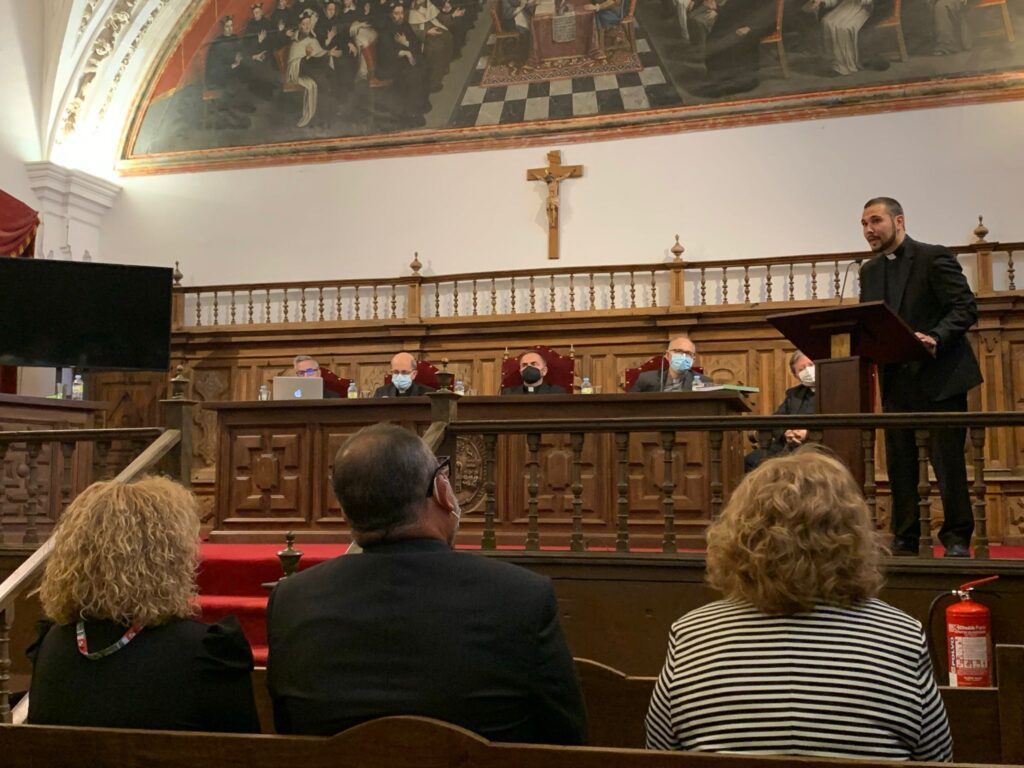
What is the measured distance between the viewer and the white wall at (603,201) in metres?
10.1

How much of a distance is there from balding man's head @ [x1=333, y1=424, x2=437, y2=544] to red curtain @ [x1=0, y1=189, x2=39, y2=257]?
9784 millimetres

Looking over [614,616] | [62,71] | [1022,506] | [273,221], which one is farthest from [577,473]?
[62,71]

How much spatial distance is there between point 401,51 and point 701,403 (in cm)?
696

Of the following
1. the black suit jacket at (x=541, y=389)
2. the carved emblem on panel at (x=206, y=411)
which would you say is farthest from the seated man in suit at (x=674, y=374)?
the carved emblem on panel at (x=206, y=411)

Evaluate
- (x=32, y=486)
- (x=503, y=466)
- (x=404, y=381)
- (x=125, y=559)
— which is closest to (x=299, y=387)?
(x=404, y=381)

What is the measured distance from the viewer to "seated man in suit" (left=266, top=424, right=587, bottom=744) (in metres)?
1.88

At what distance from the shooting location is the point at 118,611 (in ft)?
7.16

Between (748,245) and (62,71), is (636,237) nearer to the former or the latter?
(748,245)

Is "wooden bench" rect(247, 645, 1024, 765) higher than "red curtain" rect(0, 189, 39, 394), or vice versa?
"red curtain" rect(0, 189, 39, 394)

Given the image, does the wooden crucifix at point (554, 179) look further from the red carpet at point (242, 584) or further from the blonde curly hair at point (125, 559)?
the blonde curly hair at point (125, 559)

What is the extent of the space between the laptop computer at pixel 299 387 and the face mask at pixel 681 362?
2528 millimetres

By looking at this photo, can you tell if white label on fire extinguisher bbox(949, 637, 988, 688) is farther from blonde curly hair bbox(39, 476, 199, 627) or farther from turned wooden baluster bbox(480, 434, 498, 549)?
blonde curly hair bbox(39, 476, 199, 627)

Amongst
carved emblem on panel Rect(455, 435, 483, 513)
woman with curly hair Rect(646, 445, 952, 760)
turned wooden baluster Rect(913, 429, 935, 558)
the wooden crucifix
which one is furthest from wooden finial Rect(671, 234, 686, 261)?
woman with curly hair Rect(646, 445, 952, 760)

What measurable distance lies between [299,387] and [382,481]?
17.7 feet
